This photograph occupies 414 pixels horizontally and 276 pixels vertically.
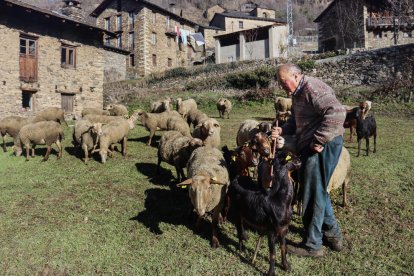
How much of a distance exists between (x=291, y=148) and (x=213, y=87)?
2366cm

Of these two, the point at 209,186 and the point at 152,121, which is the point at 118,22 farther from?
the point at 209,186

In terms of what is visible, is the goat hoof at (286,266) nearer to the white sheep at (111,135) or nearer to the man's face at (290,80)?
the man's face at (290,80)

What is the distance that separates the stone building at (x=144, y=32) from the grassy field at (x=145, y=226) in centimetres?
3419

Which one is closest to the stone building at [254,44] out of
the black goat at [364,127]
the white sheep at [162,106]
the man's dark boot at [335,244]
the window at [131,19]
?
the window at [131,19]

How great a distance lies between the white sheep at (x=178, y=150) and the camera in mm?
7723

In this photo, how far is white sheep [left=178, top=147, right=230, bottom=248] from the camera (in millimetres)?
4969

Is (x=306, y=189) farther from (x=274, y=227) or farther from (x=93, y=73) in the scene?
(x=93, y=73)

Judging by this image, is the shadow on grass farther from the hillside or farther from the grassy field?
the hillside

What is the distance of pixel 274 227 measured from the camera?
167 inches

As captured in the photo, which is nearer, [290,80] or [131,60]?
[290,80]

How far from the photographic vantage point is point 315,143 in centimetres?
425

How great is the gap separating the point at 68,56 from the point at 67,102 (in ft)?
10.2

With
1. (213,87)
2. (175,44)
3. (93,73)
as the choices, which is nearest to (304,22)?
(175,44)

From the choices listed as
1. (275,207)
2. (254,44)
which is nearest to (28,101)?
(275,207)
